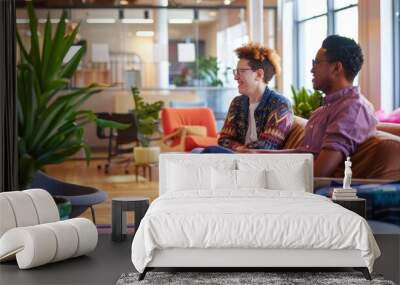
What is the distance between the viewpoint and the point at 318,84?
20.6 ft

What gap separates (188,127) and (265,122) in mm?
3376

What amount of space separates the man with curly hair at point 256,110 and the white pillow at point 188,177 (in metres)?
0.72

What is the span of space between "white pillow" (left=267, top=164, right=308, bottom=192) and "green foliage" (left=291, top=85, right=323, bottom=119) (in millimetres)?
1005

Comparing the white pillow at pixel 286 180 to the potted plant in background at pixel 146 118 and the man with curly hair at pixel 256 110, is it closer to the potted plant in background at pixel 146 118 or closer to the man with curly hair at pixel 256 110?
the man with curly hair at pixel 256 110

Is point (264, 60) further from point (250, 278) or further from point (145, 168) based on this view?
point (145, 168)

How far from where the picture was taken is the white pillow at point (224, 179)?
5504 mm

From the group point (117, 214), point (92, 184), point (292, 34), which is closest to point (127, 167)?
point (92, 184)

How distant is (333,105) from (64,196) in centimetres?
215

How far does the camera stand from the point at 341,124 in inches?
236

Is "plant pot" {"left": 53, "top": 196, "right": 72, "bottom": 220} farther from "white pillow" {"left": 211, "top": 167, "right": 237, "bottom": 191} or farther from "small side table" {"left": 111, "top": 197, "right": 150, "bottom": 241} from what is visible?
"white pillow" {"left": 211, "top": 167, "right": 237, "bottom": 191}

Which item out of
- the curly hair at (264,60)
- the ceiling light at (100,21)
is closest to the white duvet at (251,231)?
the curly hair at (264,60)

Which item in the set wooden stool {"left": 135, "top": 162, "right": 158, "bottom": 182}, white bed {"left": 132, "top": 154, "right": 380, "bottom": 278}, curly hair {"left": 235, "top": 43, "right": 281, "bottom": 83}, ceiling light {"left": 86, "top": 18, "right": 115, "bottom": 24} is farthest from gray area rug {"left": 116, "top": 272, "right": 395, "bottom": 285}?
ceiling light {"left": 86, "top": 18, "right": 115, "bottom": 24}

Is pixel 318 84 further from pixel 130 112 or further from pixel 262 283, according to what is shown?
pixel 130 112

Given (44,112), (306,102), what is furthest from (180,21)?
(44,112)
